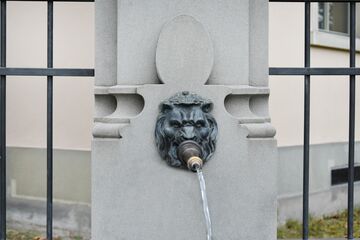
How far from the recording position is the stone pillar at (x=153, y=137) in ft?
8.25

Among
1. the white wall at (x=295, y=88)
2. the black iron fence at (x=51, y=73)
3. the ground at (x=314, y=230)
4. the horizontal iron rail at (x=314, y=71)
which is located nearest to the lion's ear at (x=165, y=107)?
the black iron fence at (x=51, y=73)

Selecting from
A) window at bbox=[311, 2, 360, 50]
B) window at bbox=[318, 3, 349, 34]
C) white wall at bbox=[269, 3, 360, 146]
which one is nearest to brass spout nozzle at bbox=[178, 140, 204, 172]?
white wall at bbox=[269, 3, 360, 146]

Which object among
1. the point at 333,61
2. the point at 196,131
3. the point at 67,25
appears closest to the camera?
the point at 196,131

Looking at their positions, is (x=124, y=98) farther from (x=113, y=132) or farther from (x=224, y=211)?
(x=224, y=211)

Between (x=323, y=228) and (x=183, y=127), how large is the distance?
398 cm

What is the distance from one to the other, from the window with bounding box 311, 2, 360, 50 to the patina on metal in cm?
426

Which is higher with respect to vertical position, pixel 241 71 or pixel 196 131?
pixel 241 71

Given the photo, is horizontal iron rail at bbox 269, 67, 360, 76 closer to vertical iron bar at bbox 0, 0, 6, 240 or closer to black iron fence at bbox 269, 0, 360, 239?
black iron fence at bbox 269, 0, 360, 239

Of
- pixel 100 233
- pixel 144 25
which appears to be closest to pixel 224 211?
pixel 100 233

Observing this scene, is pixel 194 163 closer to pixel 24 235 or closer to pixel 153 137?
pixel 153 137

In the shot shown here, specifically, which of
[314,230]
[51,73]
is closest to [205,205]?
[51,73]

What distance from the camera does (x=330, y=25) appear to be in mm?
7250

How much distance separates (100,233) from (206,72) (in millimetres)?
1004

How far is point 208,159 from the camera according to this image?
2.53 metres
